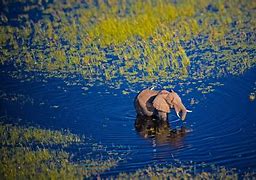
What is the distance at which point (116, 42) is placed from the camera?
43.6 ft

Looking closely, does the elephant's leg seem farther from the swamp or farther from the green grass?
the green grass

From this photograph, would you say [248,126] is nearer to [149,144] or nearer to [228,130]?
[228,130]

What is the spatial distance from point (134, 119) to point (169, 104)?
24.8 inches

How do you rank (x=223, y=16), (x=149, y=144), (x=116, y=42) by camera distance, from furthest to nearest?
(x=223, y=16), (x=116, y=42), (x=149, y=144)

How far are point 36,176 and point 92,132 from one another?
1372 millimetres

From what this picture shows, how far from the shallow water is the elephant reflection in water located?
0.03m

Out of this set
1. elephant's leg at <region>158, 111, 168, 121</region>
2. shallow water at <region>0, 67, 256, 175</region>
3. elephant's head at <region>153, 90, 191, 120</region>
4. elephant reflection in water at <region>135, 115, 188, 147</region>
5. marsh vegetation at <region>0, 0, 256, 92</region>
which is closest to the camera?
shallow water at <region>0, 67, 256, 175</region>

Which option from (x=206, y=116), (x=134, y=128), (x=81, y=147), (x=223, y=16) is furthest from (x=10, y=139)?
(x=223, y=16)

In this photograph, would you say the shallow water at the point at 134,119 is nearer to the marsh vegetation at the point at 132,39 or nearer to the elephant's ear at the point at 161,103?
the elephant's ear at the point at 161,103

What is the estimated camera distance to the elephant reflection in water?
28.1 feet

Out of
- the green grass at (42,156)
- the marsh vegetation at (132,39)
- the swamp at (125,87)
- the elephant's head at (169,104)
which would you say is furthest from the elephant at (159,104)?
the marsh vegetation at (132,39)

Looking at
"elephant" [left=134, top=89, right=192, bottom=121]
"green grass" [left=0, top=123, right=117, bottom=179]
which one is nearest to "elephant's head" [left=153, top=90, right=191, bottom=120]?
"elephant" [left=134, top=89, right=192, bottom=121]

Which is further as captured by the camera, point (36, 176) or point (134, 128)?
point (134, 128)

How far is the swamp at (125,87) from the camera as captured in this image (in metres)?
8.05
